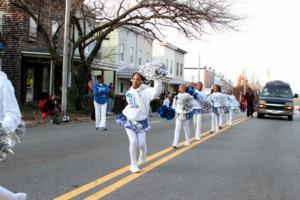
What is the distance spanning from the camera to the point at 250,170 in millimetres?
8672

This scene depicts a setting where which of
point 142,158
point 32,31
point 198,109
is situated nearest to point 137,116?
point 142,158

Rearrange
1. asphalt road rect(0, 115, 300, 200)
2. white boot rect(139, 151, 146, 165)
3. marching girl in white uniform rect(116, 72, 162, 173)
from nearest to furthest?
asphalt road rect(0, 115, 300, 200) < marching girl in white uniform rect(116, 72, 162, 173) < white boot rect(139, 151, 146, 165)

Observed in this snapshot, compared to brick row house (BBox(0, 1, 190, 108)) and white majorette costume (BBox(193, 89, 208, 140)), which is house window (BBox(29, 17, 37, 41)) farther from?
white majorette costume (BBox(193, 89, 208, 140))

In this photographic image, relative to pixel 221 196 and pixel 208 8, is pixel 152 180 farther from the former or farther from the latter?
pixel 208 8

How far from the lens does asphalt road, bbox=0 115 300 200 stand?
21.6 feet

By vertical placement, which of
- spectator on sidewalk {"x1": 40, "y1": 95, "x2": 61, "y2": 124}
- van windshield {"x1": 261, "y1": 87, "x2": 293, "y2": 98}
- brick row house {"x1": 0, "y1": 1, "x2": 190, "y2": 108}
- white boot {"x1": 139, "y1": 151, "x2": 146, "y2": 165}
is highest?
brick row house {"x1": 0, "y1": 1, "x2": 190, "y2": 108}

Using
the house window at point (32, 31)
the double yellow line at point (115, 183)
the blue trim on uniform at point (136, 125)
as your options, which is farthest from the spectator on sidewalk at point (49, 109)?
the blue trim on uniform at point (136, 125)

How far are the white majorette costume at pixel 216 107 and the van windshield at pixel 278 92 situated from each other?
12.8 metres

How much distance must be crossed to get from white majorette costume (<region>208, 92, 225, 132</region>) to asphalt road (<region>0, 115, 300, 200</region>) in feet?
10.2

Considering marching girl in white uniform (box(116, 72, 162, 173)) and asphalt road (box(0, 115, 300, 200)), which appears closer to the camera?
asphalt road (box(0, 115, 300, 200))

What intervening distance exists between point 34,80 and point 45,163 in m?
20.8

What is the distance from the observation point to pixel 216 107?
1634cm

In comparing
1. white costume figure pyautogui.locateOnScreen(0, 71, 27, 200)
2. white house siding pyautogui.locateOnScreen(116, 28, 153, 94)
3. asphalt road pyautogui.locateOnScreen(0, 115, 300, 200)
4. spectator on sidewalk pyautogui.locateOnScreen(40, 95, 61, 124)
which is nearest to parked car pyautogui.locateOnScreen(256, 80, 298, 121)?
spectator on sidewalk pyautogui.locateOnScreen(40, 95, 61, 124)

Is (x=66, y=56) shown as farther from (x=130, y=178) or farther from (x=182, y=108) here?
(x=130, y=178)
